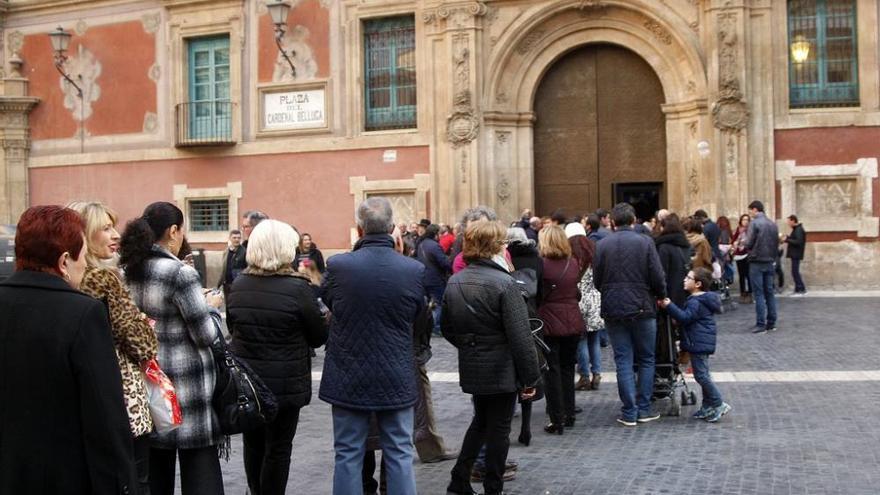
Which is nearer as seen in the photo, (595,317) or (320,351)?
(595,317)

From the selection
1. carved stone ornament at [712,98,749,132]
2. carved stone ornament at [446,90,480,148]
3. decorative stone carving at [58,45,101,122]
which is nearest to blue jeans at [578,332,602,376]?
carved stone ornament at [712,98,749,132]

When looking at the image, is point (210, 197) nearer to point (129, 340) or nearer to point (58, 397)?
point (129, 340)

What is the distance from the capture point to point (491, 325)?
6004 mm

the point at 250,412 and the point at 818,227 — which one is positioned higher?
the point at 818,227

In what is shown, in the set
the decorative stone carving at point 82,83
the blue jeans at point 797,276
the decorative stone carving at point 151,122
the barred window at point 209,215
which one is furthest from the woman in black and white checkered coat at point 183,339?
the decorative stone carving at point 82,83

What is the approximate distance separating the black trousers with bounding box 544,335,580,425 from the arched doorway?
39.4ft

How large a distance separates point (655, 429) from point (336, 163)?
45.3ft

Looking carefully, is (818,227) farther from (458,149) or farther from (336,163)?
(336,163)

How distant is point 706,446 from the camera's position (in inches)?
287

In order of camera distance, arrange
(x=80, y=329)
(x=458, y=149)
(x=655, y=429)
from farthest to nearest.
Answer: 1. (x=458, y=149)
2. (x=655, y=429)
3. (x=80, y=329)

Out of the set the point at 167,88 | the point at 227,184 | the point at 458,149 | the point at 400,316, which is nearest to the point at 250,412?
the point at 400,316

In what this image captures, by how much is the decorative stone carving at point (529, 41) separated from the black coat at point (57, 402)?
1739cm

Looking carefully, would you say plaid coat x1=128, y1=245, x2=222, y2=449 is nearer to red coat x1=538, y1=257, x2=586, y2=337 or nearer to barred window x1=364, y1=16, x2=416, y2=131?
red coat x1=538, y1=257, x2=586, y2=337

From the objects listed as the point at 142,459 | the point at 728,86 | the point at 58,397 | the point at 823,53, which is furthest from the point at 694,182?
the point at 58,397
